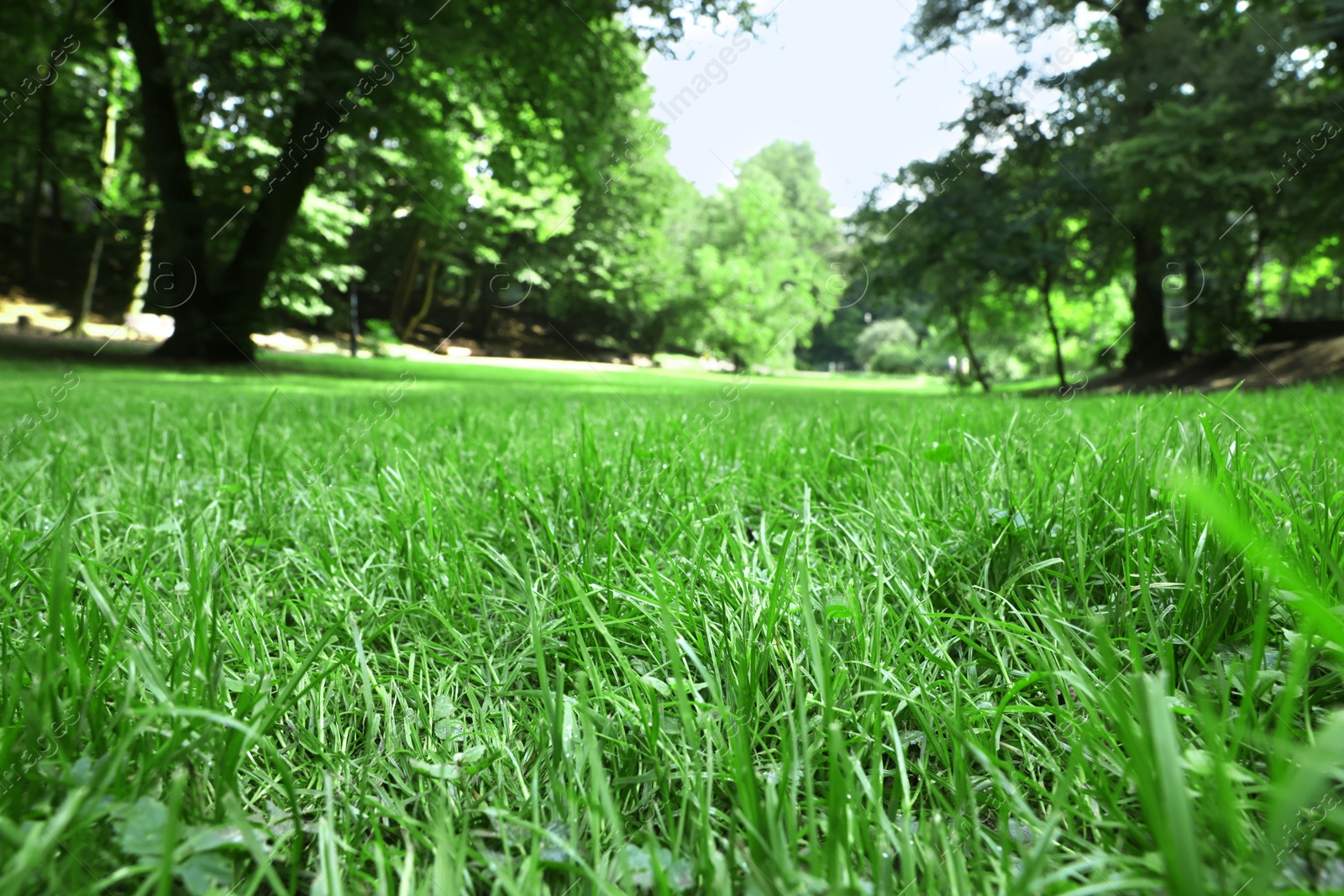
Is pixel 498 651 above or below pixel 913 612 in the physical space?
below

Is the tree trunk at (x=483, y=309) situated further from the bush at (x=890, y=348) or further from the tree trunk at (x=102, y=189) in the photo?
the bush at (x=890, y=348)

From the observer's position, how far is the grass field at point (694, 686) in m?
0.56

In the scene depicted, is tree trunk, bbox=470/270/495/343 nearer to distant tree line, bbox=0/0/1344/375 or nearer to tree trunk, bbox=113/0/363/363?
distant tree line, bbox=0/0/1344/375

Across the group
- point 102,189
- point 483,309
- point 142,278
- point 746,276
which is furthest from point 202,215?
point 483,309

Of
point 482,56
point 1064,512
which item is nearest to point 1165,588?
point 1064,512

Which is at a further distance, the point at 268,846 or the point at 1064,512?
the point at 1064,512

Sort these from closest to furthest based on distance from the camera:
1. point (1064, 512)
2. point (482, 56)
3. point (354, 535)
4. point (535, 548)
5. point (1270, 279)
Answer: point (1064, 512) < point (535, 548) < point (354, 535) < point (482, 56) < point (1270, 279)

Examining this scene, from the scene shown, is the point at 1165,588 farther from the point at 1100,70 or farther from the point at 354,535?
the point at 1100,70

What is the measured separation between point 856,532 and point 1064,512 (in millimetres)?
374

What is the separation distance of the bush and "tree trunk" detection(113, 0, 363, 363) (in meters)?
40.7

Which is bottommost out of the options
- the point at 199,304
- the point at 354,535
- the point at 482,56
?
Answer: the point at 354,535

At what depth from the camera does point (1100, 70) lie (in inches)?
464

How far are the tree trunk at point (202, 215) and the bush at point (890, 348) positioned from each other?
4074 centimetres

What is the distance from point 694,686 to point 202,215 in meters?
14.6
